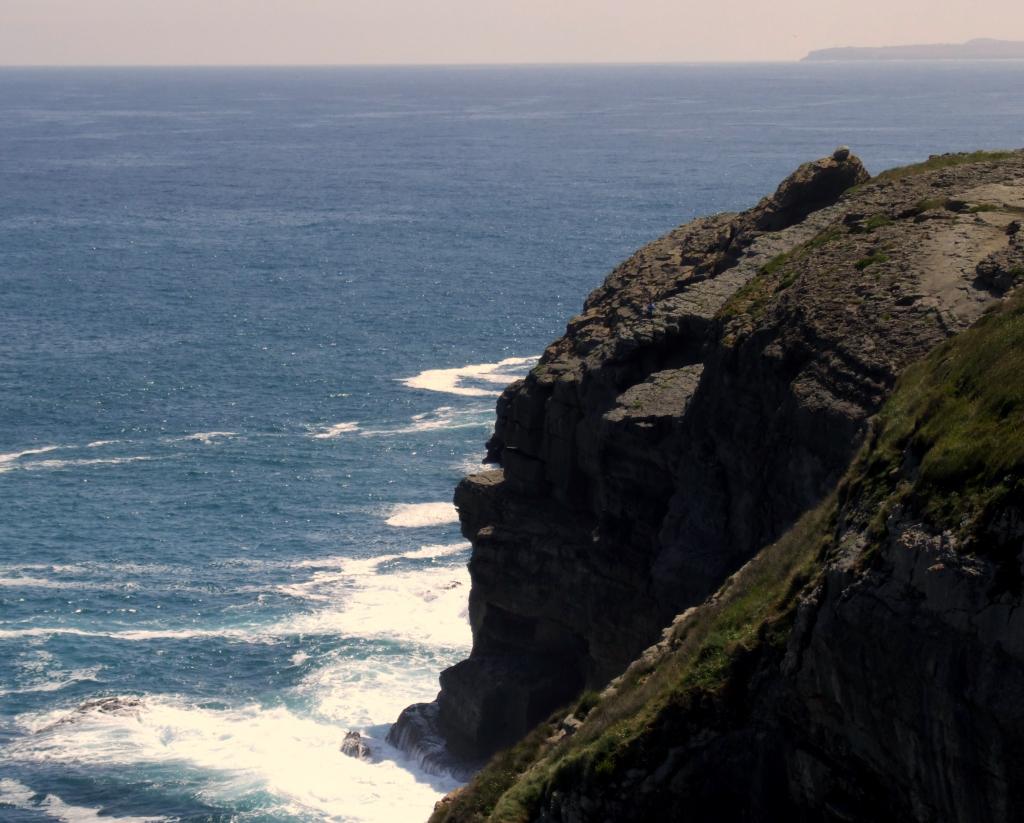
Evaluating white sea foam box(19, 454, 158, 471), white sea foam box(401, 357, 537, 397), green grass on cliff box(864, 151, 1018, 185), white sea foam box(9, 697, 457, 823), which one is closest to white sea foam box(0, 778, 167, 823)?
white sea foam box(9, 697, 457, 823)

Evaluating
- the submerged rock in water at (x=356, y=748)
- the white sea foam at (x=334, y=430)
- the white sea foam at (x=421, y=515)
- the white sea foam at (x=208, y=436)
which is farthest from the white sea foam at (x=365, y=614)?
the white sea foam at (x=208, y=436)

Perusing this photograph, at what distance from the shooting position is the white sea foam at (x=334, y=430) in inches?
3270

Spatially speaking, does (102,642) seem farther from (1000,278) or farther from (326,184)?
(326,184)

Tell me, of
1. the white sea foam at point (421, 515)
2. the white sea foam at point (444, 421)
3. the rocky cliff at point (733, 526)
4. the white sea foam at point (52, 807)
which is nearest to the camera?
the rocky cliff at point (733, 526)

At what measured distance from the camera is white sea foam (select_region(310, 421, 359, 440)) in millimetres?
83062

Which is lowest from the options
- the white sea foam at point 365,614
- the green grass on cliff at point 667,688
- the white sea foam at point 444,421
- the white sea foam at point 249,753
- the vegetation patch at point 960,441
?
the white sea foam at point 249,753

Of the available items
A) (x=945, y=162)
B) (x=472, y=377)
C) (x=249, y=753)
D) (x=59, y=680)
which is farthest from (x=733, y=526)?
(x=472, y=377)

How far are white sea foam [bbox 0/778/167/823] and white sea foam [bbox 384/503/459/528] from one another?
25.8m

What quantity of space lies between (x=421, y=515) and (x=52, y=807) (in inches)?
1103

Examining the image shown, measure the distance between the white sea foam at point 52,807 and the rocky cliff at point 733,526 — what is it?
30.4ft

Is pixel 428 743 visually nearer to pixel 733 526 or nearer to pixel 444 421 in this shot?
pixel 733 526

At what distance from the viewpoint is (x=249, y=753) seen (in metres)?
48.5

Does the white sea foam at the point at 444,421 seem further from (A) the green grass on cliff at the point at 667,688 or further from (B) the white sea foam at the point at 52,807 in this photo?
(A) the green grass on cliff at the point at 667,688

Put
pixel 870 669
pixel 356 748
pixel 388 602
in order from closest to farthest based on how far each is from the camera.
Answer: pixel 870 669, pixel 356 748, pixel 388 602
